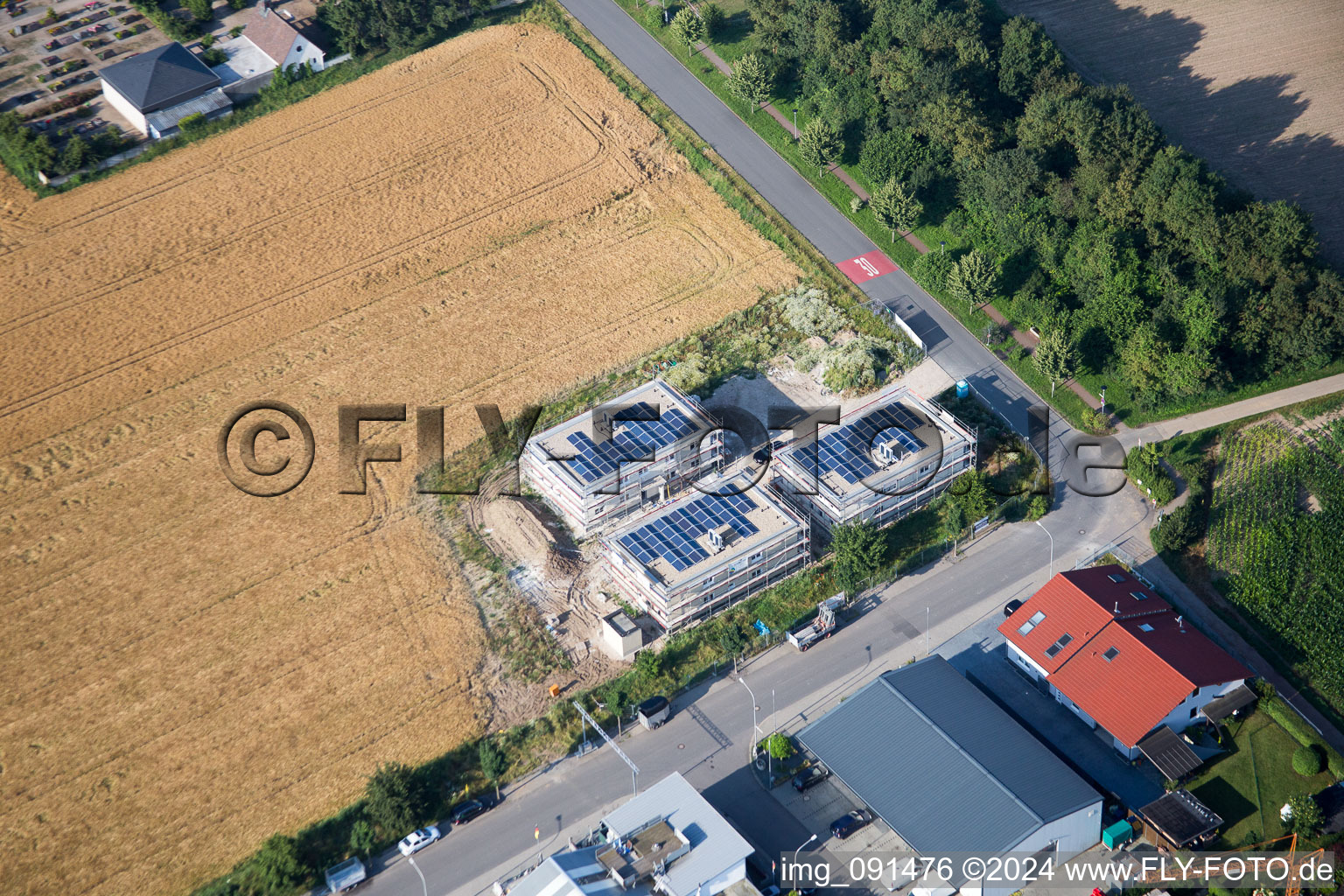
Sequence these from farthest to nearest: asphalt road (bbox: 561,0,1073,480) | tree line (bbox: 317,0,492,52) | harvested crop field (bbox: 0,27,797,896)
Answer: tree line (bbox: 317,0,492,52), asphalt road (bbox: 561,0,1073,480), harvested crop field (bbox: 0,27,797,896)

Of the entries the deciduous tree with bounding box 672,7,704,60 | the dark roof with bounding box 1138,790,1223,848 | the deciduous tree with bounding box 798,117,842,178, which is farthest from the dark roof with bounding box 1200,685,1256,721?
the deciduous tree with bounding box 672,7,704,60

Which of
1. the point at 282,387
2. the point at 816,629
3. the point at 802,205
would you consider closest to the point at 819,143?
the point at 802,205

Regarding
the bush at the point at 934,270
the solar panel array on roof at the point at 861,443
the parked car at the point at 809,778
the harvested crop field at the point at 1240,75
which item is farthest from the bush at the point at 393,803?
the harvested crop field at the point at 1240,75

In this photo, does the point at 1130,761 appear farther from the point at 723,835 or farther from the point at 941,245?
the point at 941,245

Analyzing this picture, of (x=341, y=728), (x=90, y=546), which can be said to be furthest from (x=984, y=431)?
(x=90, y=546)

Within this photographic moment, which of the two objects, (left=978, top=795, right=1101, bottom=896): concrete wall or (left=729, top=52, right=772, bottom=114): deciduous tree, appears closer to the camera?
(left=978, top=795, right=1101, bottom=896): concrete wall

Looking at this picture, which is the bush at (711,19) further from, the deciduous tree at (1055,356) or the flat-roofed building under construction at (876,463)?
the flat-roofed building under construction at (876,463)

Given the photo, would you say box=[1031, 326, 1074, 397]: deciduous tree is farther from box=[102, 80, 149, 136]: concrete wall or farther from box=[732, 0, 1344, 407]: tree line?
box=[102, 80, 149, 136]: concrete wall
